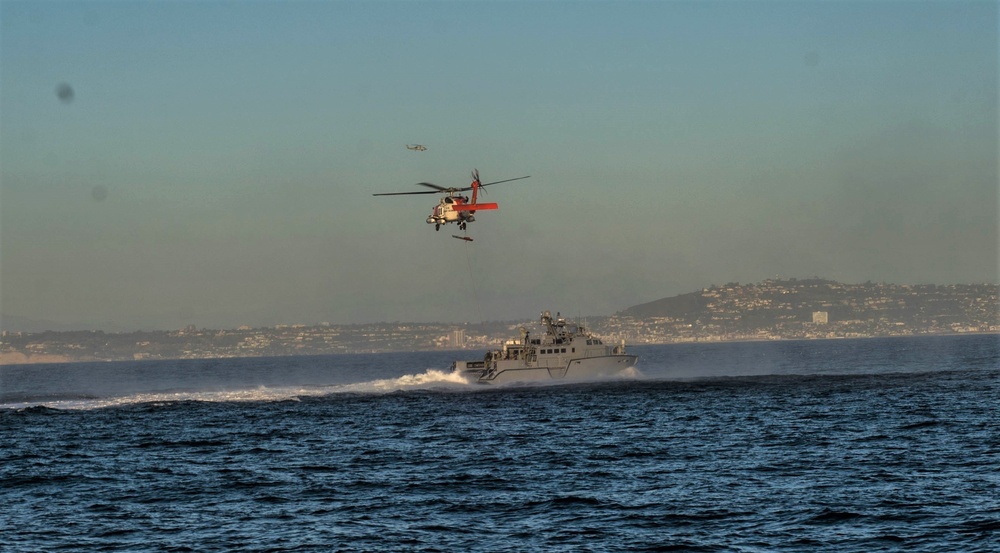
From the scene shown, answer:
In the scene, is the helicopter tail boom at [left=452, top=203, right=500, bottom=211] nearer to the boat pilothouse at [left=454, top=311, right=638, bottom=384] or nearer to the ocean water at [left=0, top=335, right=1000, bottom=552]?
the ocean water at [left=0, top=335, right=1000, bottom=552]

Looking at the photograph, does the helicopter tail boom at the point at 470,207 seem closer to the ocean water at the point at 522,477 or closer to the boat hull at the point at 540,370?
the ocean water at the point at 522,477

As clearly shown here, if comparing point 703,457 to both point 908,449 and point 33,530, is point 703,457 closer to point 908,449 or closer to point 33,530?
point 908,449

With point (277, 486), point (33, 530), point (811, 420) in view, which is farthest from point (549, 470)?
point (811, 420)

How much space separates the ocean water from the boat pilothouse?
27.9m

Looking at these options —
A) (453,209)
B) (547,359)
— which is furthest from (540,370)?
(453,209)

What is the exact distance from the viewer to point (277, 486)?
50.4 m

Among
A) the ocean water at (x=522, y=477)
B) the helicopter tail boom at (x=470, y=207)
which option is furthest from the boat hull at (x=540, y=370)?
the helicopter tail boom at (x=470, y=207)

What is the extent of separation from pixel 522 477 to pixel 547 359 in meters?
75.6

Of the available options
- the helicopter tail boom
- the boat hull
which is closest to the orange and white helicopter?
the helicopter tail boom

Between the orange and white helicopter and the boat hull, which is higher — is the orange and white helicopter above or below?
above

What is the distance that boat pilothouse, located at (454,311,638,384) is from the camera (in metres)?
126

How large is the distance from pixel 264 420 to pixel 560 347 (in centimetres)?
4844

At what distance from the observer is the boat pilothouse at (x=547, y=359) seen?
12638cm

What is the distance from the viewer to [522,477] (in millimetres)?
51531
